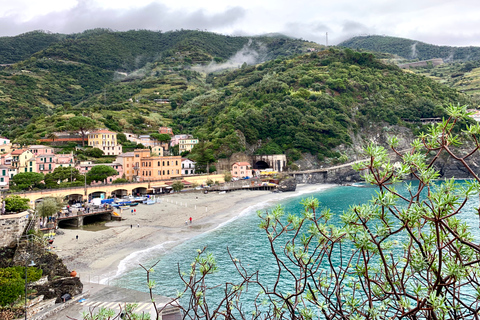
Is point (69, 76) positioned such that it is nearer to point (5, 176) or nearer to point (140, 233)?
point (5, 176)

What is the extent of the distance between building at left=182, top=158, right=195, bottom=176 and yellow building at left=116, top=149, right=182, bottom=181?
18.7ft

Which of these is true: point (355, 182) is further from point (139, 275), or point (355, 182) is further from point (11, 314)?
point (11, 314)

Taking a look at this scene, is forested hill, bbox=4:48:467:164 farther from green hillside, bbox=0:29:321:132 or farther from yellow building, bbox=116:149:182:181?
yellow building, bbox=116:149:182:181

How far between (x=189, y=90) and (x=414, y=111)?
3220 inches

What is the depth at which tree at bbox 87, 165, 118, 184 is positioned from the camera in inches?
1962

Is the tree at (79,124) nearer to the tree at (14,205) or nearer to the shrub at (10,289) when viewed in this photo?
the tree at (14,205)

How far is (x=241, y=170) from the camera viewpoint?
232 ft

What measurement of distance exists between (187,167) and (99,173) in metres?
20.1

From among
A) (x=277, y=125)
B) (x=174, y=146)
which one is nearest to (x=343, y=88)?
(x=277, y=125)

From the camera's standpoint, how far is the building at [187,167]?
219 ft

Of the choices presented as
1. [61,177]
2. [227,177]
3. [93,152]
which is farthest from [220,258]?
[93,152]

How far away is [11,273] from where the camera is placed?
16.2 meters

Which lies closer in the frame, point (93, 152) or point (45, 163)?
point (45, 163)

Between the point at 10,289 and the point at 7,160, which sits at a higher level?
the point at 7,160
